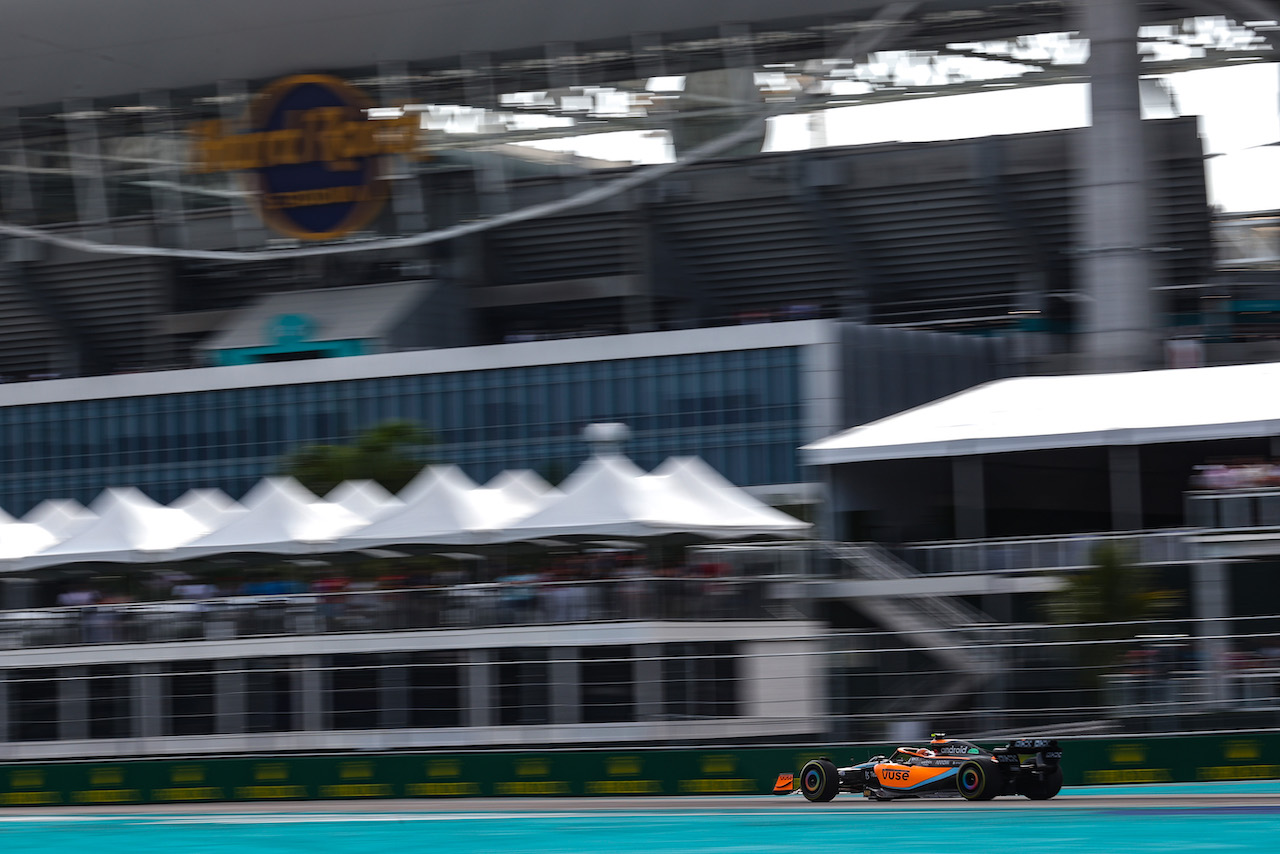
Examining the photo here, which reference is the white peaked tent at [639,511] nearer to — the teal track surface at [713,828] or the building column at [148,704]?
the building column at [148,704]

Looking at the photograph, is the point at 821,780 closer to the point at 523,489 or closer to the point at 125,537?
the point at 523,489

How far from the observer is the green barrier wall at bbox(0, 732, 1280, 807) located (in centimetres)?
2212

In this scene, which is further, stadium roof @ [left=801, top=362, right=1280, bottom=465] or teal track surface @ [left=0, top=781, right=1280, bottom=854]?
stadium roof @ [left=801, top=362, right=1280, bottom=465]

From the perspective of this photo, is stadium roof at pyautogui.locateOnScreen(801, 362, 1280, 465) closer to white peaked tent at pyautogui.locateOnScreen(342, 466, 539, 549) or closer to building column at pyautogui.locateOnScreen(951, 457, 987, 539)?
building column at pyautogui.locateOnScreen(951, 457, 987, 539)

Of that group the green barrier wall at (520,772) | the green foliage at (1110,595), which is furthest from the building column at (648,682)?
the green foliage at (1110,595)

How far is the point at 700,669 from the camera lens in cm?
2636

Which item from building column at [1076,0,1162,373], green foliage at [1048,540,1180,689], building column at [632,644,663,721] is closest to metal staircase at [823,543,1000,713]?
green foliage at [1048,540,1180,689]

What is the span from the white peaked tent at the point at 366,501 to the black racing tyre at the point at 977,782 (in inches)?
519

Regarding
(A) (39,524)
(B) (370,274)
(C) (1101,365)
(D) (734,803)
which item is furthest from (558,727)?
(B) (370,274)

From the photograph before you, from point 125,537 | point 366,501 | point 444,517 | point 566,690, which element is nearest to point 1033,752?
point 566,690

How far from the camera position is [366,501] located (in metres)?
32.6

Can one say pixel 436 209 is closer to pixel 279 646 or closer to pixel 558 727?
pixel 279 646

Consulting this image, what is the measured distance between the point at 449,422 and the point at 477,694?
2024 centimetres

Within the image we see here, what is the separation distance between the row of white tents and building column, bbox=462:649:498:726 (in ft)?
9.27
